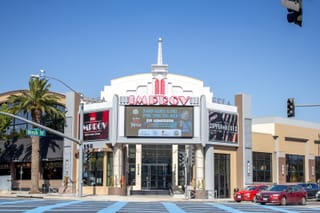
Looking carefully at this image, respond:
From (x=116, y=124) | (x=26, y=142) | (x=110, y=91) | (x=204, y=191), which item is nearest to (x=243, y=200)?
(x=204, y=191)

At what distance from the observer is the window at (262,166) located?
61.0 meters

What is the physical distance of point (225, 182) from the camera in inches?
2224

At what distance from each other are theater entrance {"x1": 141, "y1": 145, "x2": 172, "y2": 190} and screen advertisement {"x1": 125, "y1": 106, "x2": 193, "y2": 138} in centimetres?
273

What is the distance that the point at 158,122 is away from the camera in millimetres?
52625

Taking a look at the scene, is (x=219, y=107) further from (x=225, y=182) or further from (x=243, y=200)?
(x=243, y=200)

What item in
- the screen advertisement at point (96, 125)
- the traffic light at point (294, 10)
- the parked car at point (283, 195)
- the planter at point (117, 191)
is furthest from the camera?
the screen advertisement at point (96, 125)

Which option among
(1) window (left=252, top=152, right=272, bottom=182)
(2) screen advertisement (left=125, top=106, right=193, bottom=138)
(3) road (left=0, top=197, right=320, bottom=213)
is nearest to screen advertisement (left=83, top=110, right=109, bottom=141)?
(2) screen advertisement (left=125, top=106, right=193, bottom=138)

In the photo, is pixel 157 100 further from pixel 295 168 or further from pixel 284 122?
pixel 295 168

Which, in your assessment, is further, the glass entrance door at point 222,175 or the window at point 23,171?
the window at point 23,171

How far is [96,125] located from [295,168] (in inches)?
1029

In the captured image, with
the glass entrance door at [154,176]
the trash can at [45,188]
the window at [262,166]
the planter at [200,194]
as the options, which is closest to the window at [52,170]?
the trash can at [45,188]

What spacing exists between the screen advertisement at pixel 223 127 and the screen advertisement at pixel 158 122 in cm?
255

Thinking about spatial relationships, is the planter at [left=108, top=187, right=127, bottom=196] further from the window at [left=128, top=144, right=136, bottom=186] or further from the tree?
the tree

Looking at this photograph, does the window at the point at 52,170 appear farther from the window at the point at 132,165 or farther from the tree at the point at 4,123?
the window at the point at 132,165
